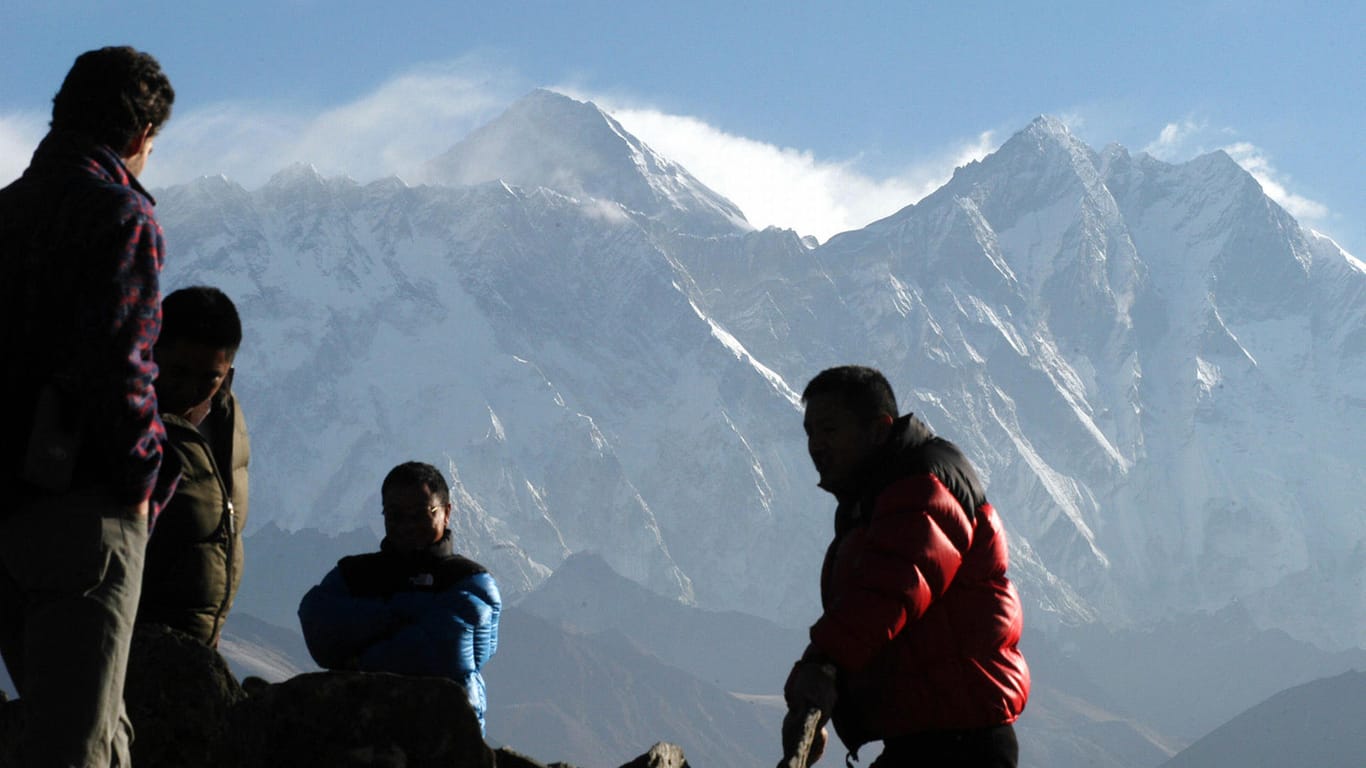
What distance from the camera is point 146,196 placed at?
4680mm

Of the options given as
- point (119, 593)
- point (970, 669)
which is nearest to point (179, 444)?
point (119, 593)

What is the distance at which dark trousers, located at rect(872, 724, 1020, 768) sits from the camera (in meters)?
5.20

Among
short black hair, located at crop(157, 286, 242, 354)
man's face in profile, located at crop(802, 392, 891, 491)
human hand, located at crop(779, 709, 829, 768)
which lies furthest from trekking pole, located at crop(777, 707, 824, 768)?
short black hair, located at crop(157, 286, 242, 354)

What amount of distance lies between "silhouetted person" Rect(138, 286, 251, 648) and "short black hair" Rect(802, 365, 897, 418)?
6.60ft

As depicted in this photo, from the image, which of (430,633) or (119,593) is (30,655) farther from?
(430,633)

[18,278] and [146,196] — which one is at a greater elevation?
[146,196]

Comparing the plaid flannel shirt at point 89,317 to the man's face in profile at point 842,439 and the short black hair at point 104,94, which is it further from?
the man's face in profile at point 842,439

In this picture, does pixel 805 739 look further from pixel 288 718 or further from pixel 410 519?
pixel 410 519

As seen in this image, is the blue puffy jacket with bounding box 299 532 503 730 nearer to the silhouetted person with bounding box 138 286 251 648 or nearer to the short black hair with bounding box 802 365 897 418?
the silhouetted person with bounding box 138 286 251 648

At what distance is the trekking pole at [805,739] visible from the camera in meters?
4.99

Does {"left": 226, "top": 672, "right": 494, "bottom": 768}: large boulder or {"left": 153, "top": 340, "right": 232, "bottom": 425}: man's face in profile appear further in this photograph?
{"left": 153, "top": 340, "right": 232, "bottom": 425}: man's face in profile

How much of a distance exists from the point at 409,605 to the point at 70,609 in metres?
2.63

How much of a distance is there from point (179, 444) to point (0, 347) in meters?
1.45

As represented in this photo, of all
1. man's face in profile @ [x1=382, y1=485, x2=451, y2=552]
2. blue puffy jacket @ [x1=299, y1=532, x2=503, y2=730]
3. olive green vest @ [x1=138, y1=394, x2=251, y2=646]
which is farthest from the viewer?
man's face in profile @ [x1=382, y1=485, x2=451, y2=552]
